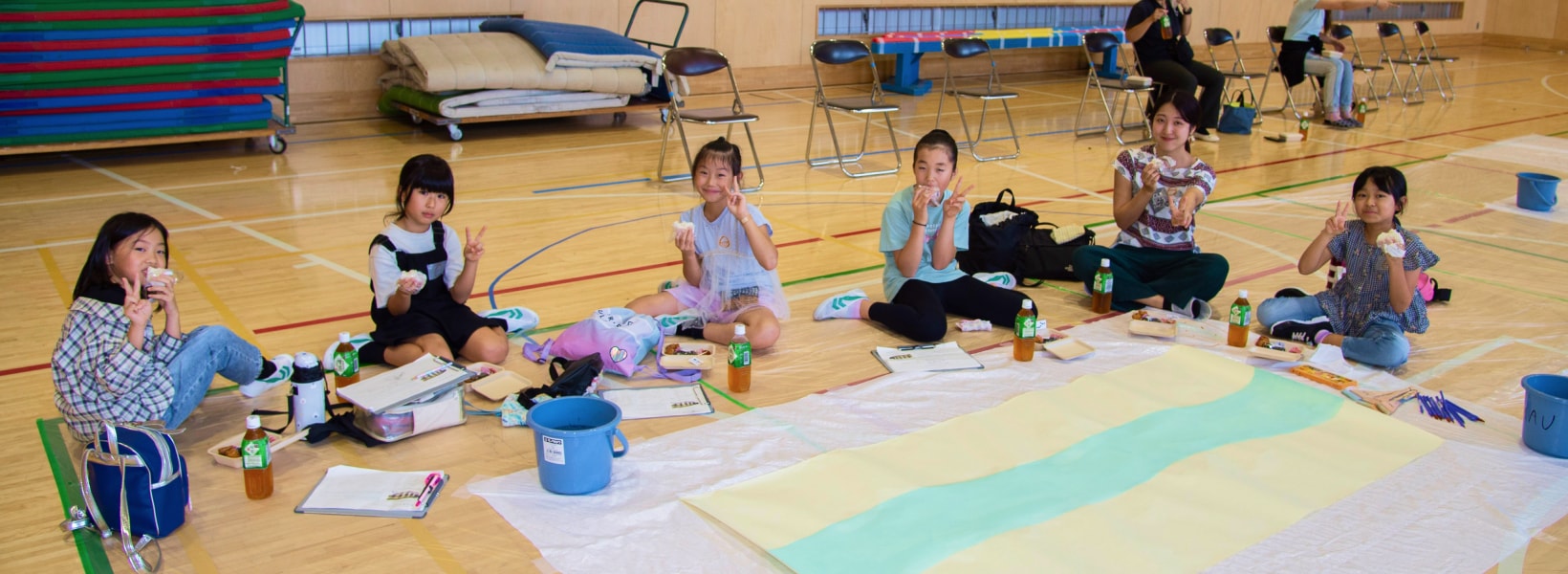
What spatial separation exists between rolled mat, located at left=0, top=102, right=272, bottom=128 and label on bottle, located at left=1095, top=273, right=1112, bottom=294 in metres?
5.35

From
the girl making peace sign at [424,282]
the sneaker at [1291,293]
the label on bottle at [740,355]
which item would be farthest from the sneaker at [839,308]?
the sneaker at [1291,293]

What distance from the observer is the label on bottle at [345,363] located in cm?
366

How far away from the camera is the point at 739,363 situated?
3787 millimetres

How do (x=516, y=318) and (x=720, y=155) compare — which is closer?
(x=720, y=155)

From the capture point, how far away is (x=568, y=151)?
7.88 meters

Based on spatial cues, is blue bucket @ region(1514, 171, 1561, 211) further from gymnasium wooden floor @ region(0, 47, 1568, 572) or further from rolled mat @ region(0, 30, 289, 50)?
rolled mat @ region(0, 30, 289, 50)

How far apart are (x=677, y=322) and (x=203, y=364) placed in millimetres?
1617

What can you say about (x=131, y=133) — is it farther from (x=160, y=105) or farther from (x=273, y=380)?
(x=273, y=380)

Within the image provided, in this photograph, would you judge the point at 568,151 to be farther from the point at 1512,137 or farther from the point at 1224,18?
the point at 1224,18

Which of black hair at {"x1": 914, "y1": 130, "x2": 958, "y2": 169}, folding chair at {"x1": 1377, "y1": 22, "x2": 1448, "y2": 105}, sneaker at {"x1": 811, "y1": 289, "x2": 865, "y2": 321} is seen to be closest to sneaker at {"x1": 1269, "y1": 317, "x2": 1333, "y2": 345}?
black hair at {"x1": 914, "y1": 130, "x2": 958, "y2": 169}

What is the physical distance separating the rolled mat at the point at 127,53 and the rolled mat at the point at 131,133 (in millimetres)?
421

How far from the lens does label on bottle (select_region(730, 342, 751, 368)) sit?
12.4 ft

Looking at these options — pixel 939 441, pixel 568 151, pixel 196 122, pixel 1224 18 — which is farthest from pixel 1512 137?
pixel 196 122

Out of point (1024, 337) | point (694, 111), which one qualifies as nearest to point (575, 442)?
point (1024, 337)
